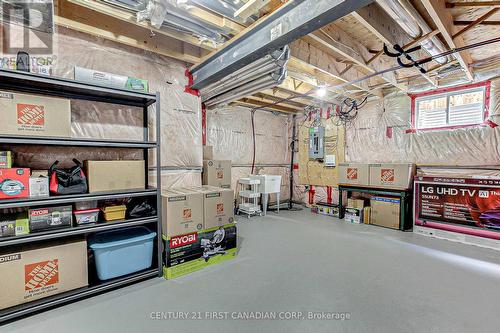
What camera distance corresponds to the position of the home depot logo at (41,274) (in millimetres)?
1691

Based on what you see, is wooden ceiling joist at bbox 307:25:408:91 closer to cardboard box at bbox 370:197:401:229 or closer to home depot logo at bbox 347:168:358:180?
home depot logo at bbox 347:168:358:180

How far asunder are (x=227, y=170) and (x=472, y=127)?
4076 millimetres

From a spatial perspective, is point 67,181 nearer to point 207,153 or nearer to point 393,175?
point 207,153

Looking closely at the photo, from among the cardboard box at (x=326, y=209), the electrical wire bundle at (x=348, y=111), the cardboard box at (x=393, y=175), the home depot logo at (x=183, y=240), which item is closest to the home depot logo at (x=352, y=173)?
the cardboard box at (x=393, y=175)

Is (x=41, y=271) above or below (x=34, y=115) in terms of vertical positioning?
below

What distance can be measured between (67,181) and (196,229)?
3.99ft

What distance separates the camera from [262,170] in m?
5.75

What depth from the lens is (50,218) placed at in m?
1.79

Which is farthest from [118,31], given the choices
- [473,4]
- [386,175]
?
[386,175]

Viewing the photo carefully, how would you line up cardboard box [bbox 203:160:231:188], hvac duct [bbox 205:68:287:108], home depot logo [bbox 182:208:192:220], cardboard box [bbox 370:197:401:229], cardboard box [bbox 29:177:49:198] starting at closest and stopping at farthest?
cardboard box [bbox 29:177:49:198], home depot logo [bbox 182:208:192:220], hvac duct [bbox 205:68:287:108], cardboard box [bbox 370:197:401:229], cardboard box [bbox 203:160:231:188]

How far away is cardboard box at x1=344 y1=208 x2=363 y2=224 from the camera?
4340mm

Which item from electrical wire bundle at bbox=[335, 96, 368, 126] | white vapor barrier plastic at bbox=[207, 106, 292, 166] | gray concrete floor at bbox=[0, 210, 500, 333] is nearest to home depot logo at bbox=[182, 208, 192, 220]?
gray concrete floor at bbox=[0, 210, 500, 333]

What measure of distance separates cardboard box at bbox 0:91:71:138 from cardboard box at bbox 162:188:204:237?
3.36ft

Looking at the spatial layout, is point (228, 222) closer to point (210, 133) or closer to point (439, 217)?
point (210, 133)
